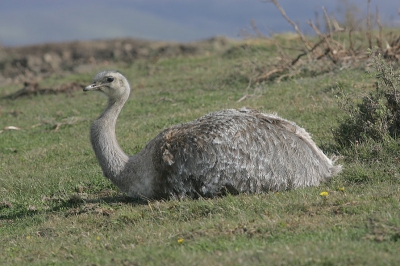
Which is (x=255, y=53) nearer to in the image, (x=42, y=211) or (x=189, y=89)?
(x=189, y=89)

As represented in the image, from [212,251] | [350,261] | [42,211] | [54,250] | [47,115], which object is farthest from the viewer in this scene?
[47,115]

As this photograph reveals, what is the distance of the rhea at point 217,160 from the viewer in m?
8.32

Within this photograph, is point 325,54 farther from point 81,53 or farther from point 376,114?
point 81,53

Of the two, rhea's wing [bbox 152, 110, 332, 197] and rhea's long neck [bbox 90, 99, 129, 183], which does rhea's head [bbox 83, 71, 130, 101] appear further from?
rhea's wing [bbox 152, 110, 332, 197]

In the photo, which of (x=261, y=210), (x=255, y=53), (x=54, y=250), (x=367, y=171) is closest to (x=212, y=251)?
(x=261, y=210)

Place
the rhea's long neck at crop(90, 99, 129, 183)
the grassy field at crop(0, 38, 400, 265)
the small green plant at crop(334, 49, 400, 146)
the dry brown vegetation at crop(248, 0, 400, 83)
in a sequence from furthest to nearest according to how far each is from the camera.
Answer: the dry brown vegetation at crop(248, 0, 400, 83)
the small green plant at crop(334, 49, 400, 146)
the rhea's long neck at crop(90, 99, 129, 183)
the grassy field at crop(0, 38, 400, 265)

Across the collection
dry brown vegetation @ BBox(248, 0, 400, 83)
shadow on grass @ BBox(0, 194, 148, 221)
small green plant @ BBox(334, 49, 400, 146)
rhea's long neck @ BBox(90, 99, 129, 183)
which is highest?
dry brown vegetation @ BBox(248, 0, 400, 83)

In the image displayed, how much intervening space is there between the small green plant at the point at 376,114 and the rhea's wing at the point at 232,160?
1.51 m

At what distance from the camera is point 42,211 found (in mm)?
9008

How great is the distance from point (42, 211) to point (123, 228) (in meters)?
1.72

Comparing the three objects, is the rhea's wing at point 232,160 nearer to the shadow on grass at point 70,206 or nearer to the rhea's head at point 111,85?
the shadow on grass at point 70,206

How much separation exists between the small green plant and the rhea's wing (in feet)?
4.95

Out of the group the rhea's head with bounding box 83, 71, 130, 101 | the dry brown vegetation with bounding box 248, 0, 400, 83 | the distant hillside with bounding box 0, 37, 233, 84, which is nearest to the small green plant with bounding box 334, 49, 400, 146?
the rhea's head with bounding box 83, 71, 130, 101

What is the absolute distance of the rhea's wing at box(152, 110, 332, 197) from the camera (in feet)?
27.2
